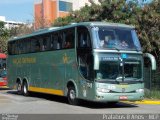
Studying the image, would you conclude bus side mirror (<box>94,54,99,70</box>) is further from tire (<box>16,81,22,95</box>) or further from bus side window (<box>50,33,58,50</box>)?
tire (<box>16,81,22,95</box>)

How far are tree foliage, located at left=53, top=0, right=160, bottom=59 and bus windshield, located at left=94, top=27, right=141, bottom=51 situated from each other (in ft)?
39.5

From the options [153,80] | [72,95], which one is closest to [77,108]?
[72,95]

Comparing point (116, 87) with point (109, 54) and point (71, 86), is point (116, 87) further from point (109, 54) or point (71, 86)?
point (71, 86)

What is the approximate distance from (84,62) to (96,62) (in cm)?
131

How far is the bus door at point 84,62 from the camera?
64.1ft

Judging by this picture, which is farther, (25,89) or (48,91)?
(25,89)

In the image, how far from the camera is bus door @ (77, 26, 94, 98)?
1953cm

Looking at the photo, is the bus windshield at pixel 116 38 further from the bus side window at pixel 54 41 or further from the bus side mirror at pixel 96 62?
the bus side window at pixel 54 41

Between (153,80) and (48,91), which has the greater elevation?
(153,80)

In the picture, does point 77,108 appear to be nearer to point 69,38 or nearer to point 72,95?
point 72,95

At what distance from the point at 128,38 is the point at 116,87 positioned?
7.72 ft

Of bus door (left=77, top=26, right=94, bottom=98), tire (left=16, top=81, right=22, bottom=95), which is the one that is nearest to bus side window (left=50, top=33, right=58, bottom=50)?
bus door (left=77, top=26, right=94, bottom=98)

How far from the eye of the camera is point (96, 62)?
62.0 ft

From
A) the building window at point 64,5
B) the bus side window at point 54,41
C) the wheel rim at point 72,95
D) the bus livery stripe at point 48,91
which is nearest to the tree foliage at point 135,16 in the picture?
the bus livery stripe at point 48,91
